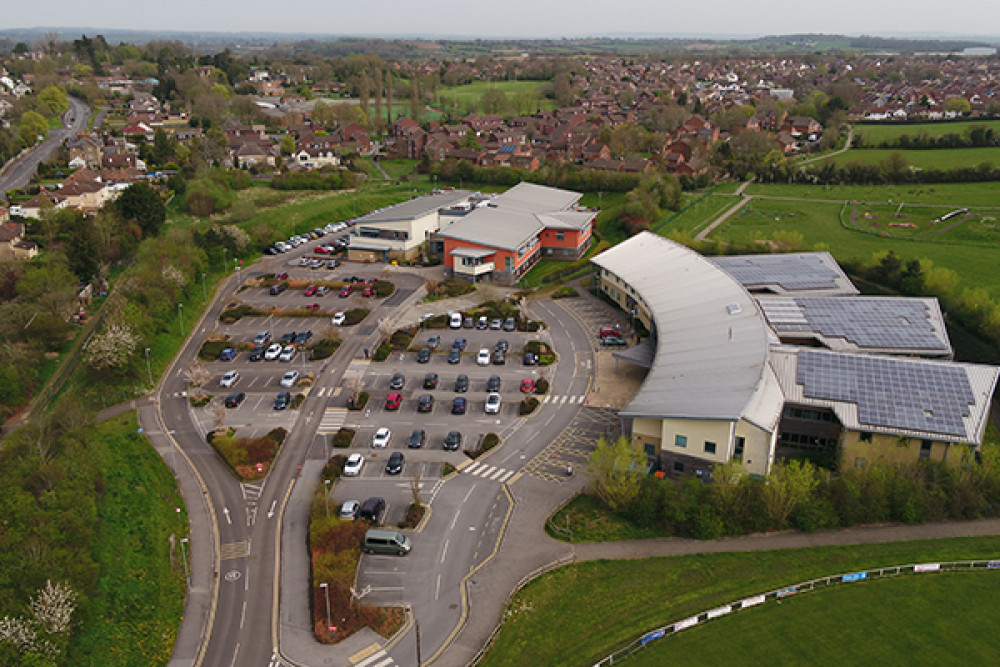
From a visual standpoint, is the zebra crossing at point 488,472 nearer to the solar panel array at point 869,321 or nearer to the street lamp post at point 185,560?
the street lamp post at point 185,560

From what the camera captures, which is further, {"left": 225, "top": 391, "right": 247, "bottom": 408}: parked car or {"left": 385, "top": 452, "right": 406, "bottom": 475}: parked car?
{"left": 225, "top": 391, "right": 247, "bottom": 408}: parked car

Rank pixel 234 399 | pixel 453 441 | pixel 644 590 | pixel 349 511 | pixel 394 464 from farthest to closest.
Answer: pixel 234 399, pixel 453 441, pixel 394 464, pixel 349 511, pixel 644 590

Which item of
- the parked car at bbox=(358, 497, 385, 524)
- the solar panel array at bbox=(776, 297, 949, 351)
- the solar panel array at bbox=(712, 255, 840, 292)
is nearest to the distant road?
the parked car at bbox=(358, 497, 385, 524)

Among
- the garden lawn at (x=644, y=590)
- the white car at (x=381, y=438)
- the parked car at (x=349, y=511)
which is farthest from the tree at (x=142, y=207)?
the garden lawn at (x=644, y=590)

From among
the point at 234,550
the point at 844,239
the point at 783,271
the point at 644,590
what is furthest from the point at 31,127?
the point at 644,590

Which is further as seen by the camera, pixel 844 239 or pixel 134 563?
pixel 844 239

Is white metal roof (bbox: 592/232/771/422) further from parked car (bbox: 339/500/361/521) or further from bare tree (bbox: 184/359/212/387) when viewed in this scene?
bare tree (bbox: 184/359/212/387)

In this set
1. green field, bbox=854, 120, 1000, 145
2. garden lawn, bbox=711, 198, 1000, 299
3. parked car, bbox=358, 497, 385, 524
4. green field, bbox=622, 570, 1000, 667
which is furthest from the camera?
green field, bbox=854, 120, 1000, 145

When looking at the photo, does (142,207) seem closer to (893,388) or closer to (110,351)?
(110,351)
